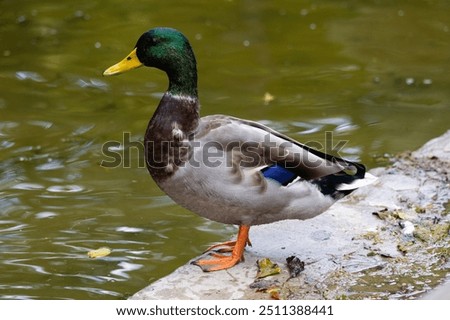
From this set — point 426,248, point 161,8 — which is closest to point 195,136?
point 426,248

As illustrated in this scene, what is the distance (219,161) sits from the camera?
388 centimetres

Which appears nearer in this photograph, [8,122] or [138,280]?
[138,280]

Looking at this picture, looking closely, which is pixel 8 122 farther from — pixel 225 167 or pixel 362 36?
pixel 362 36

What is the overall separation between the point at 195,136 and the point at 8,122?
303cm

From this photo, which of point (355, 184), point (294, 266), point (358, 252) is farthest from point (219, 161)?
point (358, 252)

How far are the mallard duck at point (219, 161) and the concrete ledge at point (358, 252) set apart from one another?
21cm

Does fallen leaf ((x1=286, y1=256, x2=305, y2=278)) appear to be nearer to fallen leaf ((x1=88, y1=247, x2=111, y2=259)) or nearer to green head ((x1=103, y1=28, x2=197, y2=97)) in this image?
green head ((x1=103, y1=28, x2=197, y2=97))

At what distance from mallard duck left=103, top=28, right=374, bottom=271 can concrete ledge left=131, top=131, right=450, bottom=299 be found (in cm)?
21

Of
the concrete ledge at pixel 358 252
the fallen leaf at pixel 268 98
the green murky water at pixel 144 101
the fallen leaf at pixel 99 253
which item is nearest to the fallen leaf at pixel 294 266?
the concrete ledge at pixel 358 252

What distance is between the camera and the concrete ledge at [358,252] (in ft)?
A: 13.0

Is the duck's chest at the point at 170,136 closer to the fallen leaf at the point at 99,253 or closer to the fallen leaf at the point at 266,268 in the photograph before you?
the fallen leaf at the point at 266,268

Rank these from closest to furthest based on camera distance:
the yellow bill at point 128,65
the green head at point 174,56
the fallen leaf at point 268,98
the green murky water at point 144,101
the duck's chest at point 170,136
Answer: the duck's chest at point 170,136 → the green head at point 174,56 → the yellow bill at point 128,65 → the green murky water at point 144,101 → the fallen leaf at point 268,98

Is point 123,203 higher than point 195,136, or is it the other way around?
point 195,136

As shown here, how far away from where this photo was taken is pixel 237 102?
272 inches
